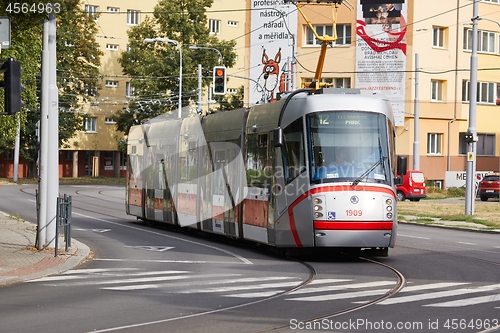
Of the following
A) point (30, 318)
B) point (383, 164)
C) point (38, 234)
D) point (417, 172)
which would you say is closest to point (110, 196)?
point (417, 172)

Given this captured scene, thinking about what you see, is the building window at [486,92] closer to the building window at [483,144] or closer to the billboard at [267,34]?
the building window at [483,144]

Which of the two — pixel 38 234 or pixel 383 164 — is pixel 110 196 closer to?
pixel 38 234

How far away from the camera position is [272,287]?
1371cm

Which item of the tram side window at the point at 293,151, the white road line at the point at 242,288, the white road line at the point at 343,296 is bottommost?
the white road line at the point at 242,288

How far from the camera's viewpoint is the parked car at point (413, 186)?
49219 millimetres

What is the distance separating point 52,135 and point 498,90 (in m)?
47.8

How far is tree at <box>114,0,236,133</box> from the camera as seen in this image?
242 feet

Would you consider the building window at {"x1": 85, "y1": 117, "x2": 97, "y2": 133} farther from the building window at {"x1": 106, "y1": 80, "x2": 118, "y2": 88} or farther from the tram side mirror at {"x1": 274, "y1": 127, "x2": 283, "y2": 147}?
the tram side mirror at {"x1": 274, "y1": 127, "x2": 283, "y2": 147}

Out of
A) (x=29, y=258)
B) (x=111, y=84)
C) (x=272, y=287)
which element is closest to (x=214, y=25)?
(x=111, y=84)

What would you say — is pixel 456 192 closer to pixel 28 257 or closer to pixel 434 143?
pixel 434 143

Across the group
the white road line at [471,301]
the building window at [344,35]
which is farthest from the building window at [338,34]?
the white road line at [471,301]

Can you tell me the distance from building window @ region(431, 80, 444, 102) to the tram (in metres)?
39.6

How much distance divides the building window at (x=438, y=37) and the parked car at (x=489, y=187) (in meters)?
10.6

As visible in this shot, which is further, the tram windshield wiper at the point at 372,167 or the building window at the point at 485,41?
the building window at the point at 485,41
